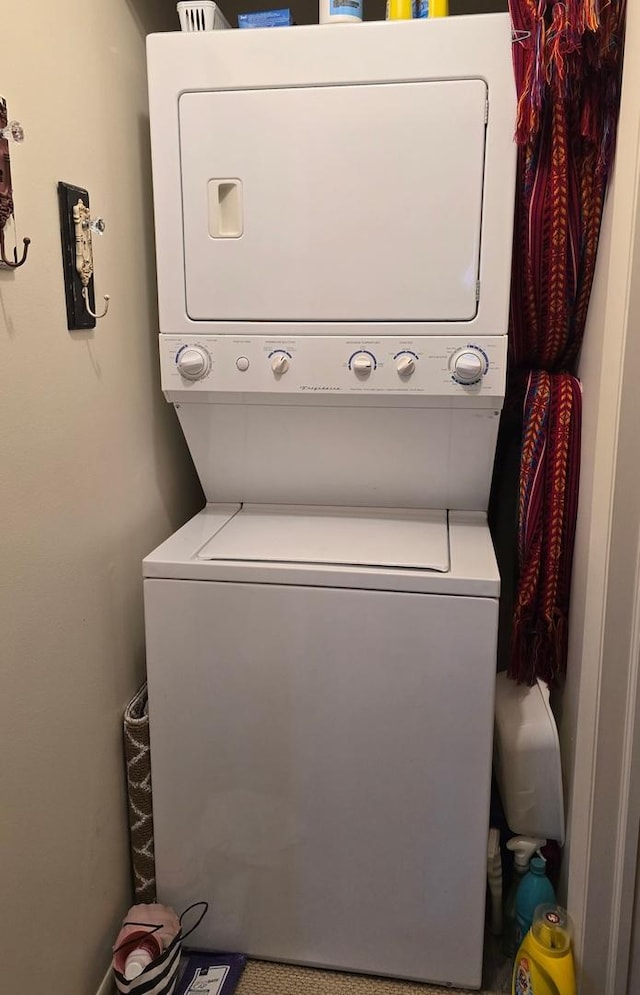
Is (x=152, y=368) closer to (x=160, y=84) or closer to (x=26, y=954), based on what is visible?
(x=160, y=84)

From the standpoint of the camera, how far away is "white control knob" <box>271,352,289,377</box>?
156 cm

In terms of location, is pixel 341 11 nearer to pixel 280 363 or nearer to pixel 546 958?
pixel 280 363

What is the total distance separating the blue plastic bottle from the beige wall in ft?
2.78

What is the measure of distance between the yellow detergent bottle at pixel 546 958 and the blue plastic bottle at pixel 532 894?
0.23ft

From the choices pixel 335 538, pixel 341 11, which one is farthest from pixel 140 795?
pixel 341 11

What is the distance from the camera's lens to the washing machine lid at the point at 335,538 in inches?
58.2

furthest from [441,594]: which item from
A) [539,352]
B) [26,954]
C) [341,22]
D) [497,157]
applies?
[341,22]

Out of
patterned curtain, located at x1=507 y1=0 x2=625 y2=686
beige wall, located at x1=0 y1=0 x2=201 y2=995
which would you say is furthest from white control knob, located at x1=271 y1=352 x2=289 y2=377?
patterned curtain, located at x1=507 y1=0 x2=625 y2=686

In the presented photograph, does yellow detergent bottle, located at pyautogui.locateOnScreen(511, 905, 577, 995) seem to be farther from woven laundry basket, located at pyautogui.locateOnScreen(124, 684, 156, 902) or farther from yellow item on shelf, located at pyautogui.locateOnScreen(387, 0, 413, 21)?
yellow item on shelf, located at pyautogui.locateOnScreen(387, 0, 413, 21)

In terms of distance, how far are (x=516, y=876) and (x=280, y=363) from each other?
1.25 metres

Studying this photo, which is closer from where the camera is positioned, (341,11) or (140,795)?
(341,11)

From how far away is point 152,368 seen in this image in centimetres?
174

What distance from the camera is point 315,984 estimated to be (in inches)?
63.6

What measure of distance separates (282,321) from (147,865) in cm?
119
